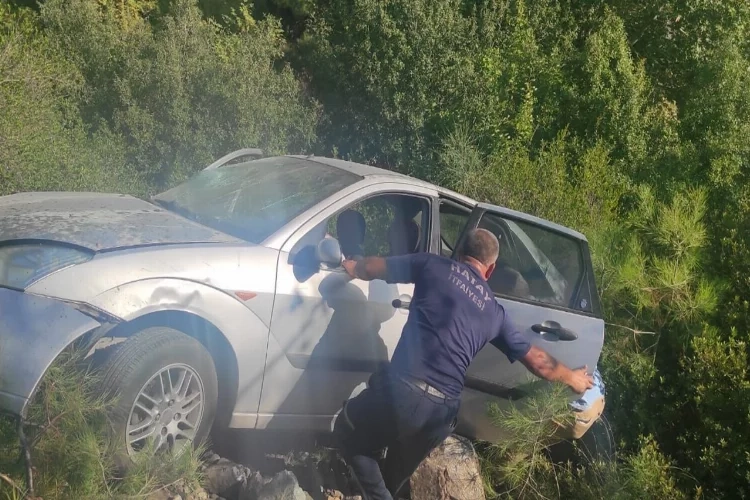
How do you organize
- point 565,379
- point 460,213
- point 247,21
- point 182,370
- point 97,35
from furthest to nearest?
point 247,21
point 97,35
point 460,213
point 565,379
point 182,370

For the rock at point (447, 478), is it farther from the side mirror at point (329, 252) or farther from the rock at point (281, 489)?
the side mirror at point (329, 252)

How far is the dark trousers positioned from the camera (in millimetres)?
3568

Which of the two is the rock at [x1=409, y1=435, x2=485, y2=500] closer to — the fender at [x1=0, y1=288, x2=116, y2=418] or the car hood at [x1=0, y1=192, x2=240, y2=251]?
the car hood at [x1=0, y1=192, x2=240, y2=251]

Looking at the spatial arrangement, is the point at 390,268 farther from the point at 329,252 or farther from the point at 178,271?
the point at 178,271

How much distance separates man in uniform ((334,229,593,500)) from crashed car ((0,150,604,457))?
46 cm

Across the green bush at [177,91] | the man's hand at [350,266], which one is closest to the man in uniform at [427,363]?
the man's hand at [350,266]

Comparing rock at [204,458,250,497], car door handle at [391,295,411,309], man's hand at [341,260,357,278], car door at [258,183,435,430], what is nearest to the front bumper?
car door at [258,183,435,430]

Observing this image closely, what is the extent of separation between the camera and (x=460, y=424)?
184 inches

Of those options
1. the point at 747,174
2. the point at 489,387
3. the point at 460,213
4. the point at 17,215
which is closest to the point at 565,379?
the point at 489,387

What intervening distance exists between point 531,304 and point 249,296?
1884 mm

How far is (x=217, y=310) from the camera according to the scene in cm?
370

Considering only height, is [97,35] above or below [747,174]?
above

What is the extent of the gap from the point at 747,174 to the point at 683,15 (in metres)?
3.99

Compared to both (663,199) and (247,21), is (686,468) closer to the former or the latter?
(663,199)
